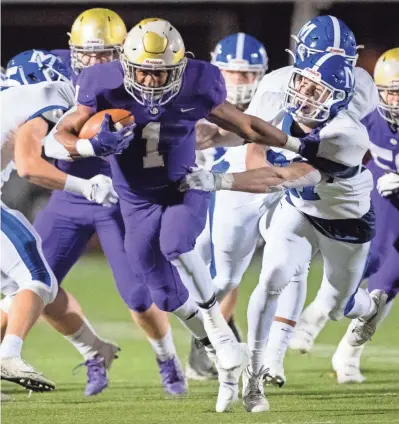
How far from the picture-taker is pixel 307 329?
12.7 feet

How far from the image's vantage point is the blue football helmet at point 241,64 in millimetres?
4164

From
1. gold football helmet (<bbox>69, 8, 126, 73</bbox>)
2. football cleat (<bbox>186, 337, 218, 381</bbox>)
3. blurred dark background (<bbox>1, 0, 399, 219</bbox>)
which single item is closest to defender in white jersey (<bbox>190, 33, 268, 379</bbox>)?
football cleat (<bbox>186, 337, 218, 381</bbox>)

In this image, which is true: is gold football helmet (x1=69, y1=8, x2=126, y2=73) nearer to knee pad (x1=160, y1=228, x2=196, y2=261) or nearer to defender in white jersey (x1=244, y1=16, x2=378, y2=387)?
defender in white jersey (x1=244, y1=16, x2=378, y2=387)

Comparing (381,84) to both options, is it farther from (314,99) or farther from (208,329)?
(208,329)

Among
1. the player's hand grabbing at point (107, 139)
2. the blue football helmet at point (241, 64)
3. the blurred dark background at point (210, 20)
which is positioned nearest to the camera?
the player's hand grabbing at point (107, 139)

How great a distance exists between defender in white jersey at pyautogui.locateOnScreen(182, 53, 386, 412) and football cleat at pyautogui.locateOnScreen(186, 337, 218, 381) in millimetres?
603

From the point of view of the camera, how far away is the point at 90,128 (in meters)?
3.15

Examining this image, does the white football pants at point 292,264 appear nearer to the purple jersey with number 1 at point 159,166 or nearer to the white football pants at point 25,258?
the purple jersey with number 1 at point 159,166

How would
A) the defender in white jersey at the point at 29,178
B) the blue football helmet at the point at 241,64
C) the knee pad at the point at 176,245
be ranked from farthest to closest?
the blue football helmet at the point at 241,64
the defender in white jersey at the point at 29,178
the knee pad at the point at 176,245

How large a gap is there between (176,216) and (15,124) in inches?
24.2

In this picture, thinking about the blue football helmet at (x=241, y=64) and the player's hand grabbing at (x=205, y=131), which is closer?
the player's hand grabbing at (x=205, y=131)

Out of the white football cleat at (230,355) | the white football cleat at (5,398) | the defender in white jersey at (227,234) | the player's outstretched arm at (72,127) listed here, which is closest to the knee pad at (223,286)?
the defender in white jersey at (227,234)

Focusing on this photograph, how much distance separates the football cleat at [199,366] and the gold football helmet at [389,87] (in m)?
0.94

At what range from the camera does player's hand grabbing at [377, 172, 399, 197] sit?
3.84 m
